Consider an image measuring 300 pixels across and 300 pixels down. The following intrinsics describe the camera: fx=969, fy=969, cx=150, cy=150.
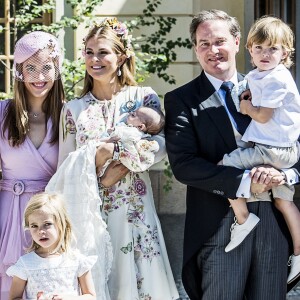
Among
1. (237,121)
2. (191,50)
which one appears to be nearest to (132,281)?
(237,121)

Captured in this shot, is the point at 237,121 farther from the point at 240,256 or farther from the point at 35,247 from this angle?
the point at 35,247

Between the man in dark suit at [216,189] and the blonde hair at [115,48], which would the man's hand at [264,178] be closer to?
the man in dark suit at [216,189]

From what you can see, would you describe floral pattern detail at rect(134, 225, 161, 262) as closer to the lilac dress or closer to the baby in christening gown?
the baby in christening gown

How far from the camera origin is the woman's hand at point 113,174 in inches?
199

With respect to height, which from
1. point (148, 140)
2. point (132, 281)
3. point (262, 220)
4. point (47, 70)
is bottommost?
point (132, 281)

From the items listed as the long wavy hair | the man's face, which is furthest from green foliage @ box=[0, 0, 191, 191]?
the man's face

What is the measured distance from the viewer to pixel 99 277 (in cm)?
498

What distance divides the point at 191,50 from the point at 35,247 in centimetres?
404

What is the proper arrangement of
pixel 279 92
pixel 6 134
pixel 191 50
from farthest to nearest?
pixel 191 50 < pixel 6 134 < pixel 279 92

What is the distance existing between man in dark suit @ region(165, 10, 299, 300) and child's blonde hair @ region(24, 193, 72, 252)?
2.04ft

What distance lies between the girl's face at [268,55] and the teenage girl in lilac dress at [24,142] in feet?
3.79

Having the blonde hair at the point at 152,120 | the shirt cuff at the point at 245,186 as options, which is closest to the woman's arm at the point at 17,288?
the blonde hair at the point at 152,120

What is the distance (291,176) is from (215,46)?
779 millimetres

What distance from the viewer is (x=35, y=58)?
5.24 meters
